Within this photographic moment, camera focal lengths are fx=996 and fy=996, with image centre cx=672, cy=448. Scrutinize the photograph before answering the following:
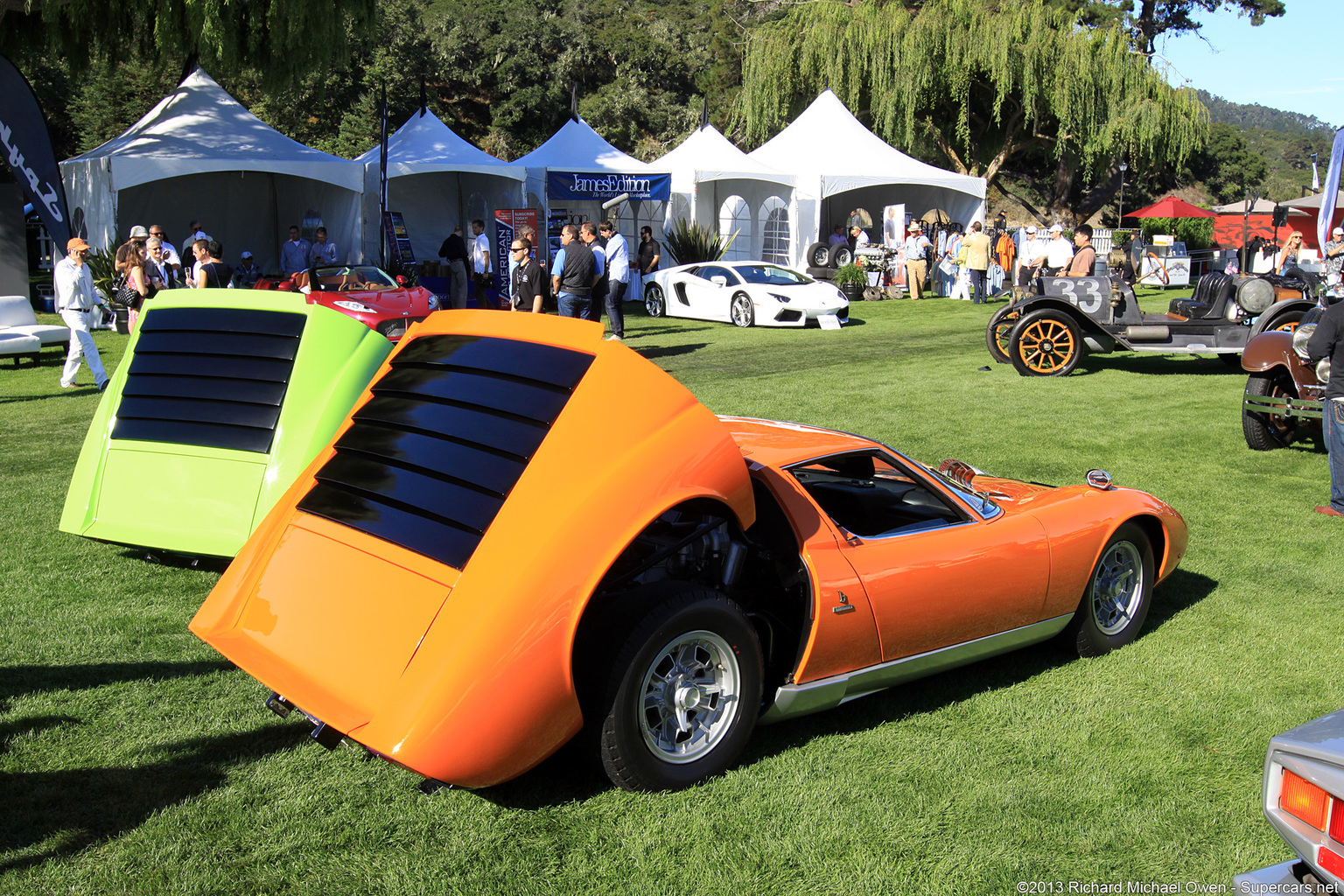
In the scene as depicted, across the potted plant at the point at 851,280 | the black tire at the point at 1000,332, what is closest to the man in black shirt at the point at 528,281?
the black tire at the point at 1000,332

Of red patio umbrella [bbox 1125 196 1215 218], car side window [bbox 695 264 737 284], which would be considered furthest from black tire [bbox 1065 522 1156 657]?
red patio umbrella [bbox 1125 196 1215 218]

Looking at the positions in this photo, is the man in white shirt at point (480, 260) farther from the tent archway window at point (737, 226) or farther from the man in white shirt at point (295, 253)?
the tent archway window at point (737, 226)

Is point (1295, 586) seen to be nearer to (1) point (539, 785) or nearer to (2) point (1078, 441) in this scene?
(2) point (1078, 441)

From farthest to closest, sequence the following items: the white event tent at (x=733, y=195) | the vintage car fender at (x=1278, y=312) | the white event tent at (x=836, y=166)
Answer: the white event tent at (x=836, y=166) → the white event tent at (x=733, y=195) → the vintage car fender at (x=1278, y=312)

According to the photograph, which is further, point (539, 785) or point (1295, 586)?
point (1295, 586)

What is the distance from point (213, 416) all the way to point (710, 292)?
15232 mm

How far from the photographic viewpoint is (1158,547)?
5.00m

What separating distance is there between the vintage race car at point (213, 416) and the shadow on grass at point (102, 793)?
1.50m

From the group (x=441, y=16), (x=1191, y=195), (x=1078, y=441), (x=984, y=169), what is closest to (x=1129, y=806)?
(x=1078, y=441)

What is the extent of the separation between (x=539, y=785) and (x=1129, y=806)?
6.68 feet

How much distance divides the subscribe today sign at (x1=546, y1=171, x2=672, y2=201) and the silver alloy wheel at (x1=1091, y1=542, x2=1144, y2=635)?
60.8ft

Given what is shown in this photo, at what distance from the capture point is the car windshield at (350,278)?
1552 cm

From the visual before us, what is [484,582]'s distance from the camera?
3051mm

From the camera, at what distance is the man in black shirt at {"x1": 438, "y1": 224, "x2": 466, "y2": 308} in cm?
2059
